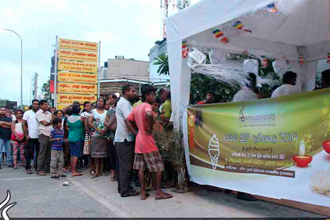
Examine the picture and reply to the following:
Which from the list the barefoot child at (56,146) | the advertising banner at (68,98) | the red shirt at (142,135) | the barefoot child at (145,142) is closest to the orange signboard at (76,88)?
the advertising banner at (68,98)

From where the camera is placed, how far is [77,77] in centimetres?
1319

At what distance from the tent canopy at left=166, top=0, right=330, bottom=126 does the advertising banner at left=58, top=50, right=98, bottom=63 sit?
823 cm

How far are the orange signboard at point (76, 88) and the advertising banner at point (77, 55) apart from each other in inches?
43.2

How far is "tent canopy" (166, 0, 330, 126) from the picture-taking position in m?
4.70

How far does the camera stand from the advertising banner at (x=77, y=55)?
12915 millimetres

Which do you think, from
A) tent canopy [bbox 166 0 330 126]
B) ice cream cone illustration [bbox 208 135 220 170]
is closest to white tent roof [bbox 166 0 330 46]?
tent canopy [bbox 166 0 330 126]

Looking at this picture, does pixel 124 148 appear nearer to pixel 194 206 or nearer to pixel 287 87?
pixel 194 206

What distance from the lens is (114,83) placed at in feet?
90.2

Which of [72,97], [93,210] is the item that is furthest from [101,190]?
[72,97]

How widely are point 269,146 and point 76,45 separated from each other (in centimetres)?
1114

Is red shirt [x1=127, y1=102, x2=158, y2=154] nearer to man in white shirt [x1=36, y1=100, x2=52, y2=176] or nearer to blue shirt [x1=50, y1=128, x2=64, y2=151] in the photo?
blue shirt [x1=50, y1=128, x2=64, y2=151]

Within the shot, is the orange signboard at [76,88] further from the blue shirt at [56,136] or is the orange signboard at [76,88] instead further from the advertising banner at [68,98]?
the blue shirt at [56,136]

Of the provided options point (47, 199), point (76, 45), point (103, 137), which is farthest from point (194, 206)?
point (76, 45)

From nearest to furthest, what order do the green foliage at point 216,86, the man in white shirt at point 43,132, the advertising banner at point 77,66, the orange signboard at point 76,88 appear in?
1. the green foliage at point 216,86
2. the man in white shirt at point 43,132
3. the orange signboard at point 76,88
4. the advertising banner at point 77,66
